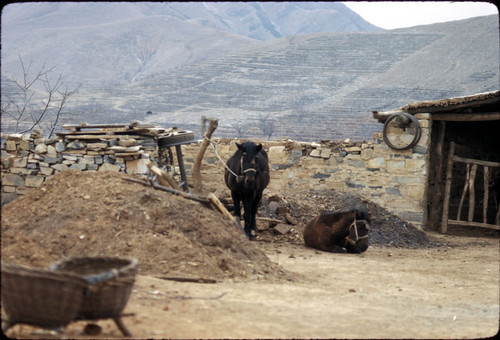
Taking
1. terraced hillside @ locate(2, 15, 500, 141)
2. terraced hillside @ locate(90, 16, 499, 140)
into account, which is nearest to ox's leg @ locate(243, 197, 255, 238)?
terraced hillside @ locate(2, 15, 500, 141)

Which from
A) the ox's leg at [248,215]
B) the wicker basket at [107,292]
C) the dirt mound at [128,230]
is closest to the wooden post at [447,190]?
the ox's leg at [248,215]

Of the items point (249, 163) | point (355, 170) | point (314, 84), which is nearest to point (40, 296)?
point (249, 163)

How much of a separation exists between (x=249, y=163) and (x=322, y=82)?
49.5 m

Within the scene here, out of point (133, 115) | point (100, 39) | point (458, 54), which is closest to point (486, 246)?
point (133, 115)

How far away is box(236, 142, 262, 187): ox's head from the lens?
11.1 m

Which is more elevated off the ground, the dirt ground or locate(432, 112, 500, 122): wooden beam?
locate(432, 112, 500, 122): wooden beam

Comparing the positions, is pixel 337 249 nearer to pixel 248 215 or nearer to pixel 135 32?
pixel 248 215

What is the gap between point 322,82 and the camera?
195 feet

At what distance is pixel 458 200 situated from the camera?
1561cm

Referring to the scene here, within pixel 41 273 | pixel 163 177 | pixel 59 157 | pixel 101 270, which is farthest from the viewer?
pixel 59 157

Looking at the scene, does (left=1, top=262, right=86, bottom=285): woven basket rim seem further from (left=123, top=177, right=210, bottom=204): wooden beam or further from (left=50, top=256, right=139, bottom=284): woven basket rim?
(left=123, top=177, right=210, bottom=204): wooden beam

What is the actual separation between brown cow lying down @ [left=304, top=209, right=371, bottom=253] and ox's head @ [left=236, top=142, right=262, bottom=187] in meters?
1.45

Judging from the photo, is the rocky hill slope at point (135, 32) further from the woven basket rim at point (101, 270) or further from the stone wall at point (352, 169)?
the woven basket rim at point (101, 270)

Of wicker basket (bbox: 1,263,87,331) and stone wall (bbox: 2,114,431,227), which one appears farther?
stone wall (bbox: 2,114,431,227)
